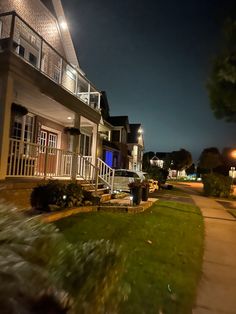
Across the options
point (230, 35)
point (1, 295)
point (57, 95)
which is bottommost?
point (1, 295)

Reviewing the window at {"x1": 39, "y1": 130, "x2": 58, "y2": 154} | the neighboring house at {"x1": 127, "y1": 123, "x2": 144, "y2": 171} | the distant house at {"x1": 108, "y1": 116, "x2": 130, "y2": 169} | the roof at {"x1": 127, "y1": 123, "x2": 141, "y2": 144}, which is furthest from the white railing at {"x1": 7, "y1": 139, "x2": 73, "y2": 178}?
the roof at {"x1": 127, "y1": 123, "x2": 141, "y2": 144}

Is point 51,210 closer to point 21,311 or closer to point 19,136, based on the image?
point 19,136

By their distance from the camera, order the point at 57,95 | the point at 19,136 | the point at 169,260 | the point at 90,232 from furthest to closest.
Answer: the point at 19,136 → the point at 57,95 → the point at 90,232 → the point at 169,260

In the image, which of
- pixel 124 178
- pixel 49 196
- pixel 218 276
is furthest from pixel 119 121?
pixel 218 276

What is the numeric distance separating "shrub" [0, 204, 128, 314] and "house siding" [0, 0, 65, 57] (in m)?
11.8

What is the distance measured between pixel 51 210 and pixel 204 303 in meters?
5.47

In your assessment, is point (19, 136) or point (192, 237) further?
point (19, 136)

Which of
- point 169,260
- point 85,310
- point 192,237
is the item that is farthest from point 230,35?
point 85,310

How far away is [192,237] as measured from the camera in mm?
8414

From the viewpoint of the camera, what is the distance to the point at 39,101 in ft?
39.2

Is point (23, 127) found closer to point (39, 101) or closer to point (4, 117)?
point (39, 101)

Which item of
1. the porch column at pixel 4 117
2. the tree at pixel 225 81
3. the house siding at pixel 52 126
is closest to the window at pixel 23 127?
the house siding at pixel 52 126

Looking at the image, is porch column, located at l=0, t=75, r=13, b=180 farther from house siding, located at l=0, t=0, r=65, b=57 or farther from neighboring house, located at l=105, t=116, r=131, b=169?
neighboring house, located at l=105, t=116, r=131, b=169

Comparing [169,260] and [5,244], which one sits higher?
[5,244]
